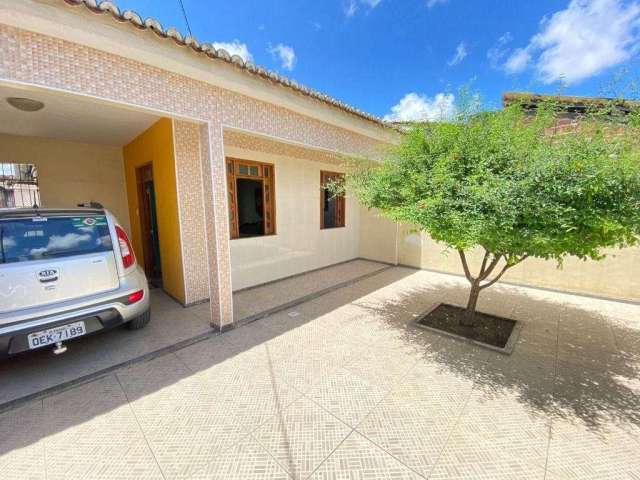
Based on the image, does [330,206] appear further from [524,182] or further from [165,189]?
[524,182]

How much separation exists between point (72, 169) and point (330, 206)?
6.29 metres

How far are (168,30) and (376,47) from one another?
957cm

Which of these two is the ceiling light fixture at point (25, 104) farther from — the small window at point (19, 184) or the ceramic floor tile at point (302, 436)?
the ceramic floor tile at point (302, 436)

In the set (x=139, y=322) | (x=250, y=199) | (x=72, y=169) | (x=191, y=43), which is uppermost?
(x=191, y=43)

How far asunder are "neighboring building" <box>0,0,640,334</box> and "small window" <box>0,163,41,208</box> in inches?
5.1

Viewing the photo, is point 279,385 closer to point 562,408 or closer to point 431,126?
point 562,408

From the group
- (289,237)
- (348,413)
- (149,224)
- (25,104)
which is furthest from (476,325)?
(25,104)

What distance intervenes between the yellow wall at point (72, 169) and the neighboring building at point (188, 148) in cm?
2

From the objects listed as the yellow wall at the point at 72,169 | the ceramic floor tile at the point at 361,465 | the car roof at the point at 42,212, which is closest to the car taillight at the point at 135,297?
the car roof at the point at 42,212

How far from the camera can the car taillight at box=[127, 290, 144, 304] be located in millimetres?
3347

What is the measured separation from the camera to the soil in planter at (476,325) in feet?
12.2

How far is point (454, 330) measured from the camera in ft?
13.0

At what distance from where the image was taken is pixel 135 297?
11.3 ft

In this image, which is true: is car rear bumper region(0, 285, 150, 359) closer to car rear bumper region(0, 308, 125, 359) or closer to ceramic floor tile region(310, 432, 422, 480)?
car rear bumper region(0, 308, 125, 359)
